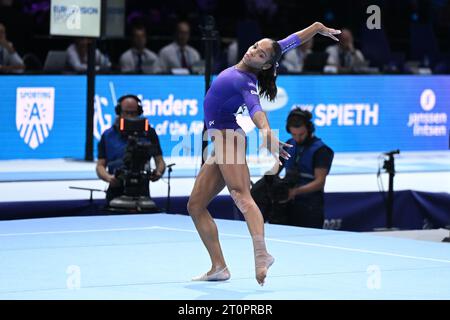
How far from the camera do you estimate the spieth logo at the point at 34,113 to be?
1396 centimetres

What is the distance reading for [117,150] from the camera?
34.9 feet

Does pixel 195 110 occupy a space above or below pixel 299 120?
below

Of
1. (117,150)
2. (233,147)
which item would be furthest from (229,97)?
(117,150)

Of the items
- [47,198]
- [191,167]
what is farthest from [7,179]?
[191,167]

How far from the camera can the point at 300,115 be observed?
33.4 ft

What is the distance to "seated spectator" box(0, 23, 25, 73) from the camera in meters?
Answer: 14.1

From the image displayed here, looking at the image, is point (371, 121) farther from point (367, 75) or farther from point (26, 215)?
point (26, 215)

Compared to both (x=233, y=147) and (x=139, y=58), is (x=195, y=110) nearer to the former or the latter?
(x=139, y=58)

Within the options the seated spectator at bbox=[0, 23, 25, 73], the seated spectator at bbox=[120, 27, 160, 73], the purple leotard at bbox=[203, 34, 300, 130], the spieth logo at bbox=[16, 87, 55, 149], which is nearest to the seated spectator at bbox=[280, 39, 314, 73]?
the seated spectator at bbox=[120, 27, 160, 73]

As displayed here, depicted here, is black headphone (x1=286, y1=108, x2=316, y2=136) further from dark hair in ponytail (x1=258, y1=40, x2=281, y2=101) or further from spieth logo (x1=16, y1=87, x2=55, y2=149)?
spieth logo (x1=16, y1=87, x2=55, y2=149)

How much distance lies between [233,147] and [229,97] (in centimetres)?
29

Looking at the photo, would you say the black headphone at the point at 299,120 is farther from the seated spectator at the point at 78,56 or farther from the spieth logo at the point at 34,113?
the seated spectator at the point at 78,56

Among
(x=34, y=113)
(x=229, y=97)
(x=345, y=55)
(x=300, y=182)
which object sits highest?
(x=345, y=55)

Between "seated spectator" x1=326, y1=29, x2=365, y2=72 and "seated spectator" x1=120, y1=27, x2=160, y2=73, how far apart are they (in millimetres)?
2683
